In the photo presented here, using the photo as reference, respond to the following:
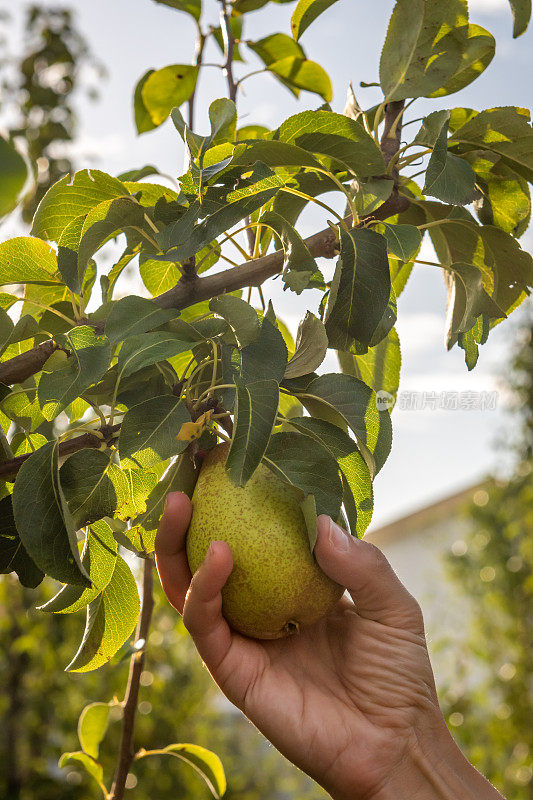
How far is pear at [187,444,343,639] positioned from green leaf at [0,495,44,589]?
0.16 metres

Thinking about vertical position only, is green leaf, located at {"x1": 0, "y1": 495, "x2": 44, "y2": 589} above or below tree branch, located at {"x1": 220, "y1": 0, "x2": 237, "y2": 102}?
below

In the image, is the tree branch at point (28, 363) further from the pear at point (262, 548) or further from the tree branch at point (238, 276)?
the pear at point (262, 548)

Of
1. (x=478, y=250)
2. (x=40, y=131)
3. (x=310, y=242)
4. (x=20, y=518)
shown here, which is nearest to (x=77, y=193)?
Result: (x=310, y=242)

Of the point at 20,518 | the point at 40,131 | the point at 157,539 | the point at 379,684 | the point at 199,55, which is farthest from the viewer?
the point at 40,131

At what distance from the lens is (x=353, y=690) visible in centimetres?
99

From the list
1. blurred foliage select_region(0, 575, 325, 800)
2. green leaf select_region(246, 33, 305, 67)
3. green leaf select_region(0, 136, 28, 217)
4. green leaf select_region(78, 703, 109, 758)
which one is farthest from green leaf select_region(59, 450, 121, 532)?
blurred foliage select_region(0, 575, 325, 800)

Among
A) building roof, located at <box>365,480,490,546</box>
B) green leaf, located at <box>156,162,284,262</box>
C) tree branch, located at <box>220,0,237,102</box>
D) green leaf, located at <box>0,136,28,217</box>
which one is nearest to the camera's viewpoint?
green leaf, located at <box>0,136,28,217</box>

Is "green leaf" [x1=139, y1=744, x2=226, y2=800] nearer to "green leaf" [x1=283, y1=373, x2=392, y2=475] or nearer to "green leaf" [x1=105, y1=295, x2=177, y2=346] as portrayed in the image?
"green leaf" [x1=283, y1=373, x2=392, y2=475]

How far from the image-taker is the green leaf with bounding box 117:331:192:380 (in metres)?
0.66

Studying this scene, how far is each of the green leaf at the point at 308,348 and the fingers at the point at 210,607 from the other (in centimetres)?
19

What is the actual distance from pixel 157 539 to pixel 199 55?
0.99 meters

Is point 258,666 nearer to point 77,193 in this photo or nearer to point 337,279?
point 337,279

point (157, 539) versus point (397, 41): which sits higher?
point (397, 41)

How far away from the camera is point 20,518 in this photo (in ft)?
2.20
